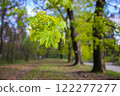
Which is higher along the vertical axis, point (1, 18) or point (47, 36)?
point (1, 18)

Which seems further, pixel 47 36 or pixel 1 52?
pixel 1 52

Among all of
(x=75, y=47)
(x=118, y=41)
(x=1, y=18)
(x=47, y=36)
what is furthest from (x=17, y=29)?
(x=47, y=36)

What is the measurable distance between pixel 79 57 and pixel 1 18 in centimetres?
1053

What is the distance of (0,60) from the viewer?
12.5 meters

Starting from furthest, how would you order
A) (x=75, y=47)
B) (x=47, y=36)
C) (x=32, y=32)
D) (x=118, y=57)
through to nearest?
(x=75, y=47), (x=118, y=57), (x=32, y=32), (x=47, y=36)

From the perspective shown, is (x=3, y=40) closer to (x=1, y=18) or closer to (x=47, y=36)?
(x=1, y=18)

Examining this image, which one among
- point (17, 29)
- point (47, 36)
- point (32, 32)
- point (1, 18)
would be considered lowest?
point (47, 36)

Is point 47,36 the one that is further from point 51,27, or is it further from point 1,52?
point 1,52

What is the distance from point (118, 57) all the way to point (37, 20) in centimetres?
344

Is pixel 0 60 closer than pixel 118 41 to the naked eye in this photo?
No

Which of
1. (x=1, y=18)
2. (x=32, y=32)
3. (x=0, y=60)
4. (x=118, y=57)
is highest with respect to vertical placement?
(x=1, y=18)

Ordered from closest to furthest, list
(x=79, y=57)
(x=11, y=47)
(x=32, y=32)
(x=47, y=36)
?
(x=47, y=36) → (x=32, y=32) → (x=79, y=57) → (x=11, y=47)

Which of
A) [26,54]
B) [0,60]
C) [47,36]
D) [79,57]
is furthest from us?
[26,54]

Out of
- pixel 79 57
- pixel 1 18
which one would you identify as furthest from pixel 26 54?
pixel 79 57
